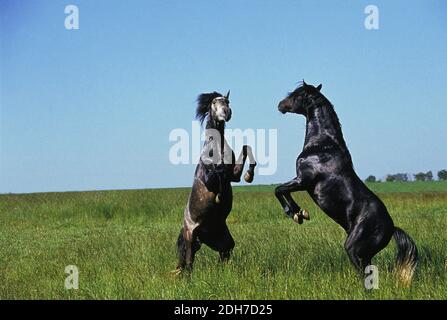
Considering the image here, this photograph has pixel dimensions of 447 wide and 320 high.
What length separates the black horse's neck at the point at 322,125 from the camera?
261 inches

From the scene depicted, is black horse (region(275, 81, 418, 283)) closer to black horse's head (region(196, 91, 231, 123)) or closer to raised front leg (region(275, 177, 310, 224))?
raised front leg (region(275, 177, 310, 224))

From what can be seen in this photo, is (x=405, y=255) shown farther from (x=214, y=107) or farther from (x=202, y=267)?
(x=214, y=107)

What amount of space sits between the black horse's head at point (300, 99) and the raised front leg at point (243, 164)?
0.67m

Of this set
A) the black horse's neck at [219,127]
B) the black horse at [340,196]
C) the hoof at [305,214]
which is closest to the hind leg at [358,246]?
the black horse at [340,196]

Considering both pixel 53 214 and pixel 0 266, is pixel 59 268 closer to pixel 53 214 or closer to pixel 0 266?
pixel 0 266

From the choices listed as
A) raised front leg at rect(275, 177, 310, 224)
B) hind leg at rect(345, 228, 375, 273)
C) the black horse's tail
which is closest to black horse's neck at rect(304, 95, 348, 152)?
raised front leg at rect(275, 177, 310, 224)

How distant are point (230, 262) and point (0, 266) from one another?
5960 mm

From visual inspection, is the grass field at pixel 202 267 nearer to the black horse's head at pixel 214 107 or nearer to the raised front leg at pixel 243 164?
the raised front leg at pixel 243 164

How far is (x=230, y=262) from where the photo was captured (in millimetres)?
7516

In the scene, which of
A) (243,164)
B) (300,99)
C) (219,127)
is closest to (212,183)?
(243,164)

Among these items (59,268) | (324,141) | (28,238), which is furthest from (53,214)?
(324,141)

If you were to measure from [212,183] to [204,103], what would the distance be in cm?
105

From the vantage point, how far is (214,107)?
6.96 m
